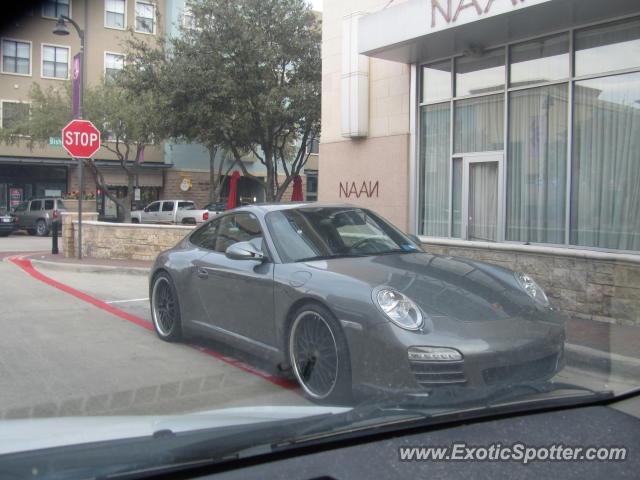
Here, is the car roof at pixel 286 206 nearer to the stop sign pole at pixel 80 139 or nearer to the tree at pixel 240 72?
the stop sign pole at pixel 80 139

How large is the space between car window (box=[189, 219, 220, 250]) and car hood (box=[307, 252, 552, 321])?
1.71 metres

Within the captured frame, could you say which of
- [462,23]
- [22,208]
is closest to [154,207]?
[22,208]

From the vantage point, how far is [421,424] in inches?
84.4

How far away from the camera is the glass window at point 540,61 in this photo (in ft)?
32.0

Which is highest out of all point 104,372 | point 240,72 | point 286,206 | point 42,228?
point 240,72

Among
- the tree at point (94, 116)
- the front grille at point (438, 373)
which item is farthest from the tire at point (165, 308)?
the tree at point (94, 116)

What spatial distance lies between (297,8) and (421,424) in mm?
20108

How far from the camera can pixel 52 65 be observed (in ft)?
109

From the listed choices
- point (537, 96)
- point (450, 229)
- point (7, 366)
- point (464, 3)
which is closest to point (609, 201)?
point (537, 96)

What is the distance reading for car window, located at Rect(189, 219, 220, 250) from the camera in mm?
6133

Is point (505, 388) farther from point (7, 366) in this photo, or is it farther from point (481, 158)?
point (481, 158)

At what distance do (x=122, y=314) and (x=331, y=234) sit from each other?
4131mm

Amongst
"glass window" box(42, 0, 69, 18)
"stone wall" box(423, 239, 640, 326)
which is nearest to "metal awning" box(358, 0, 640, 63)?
"stone wall" box(423, 239, 640, 326)

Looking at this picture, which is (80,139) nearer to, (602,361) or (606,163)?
(606,163)
